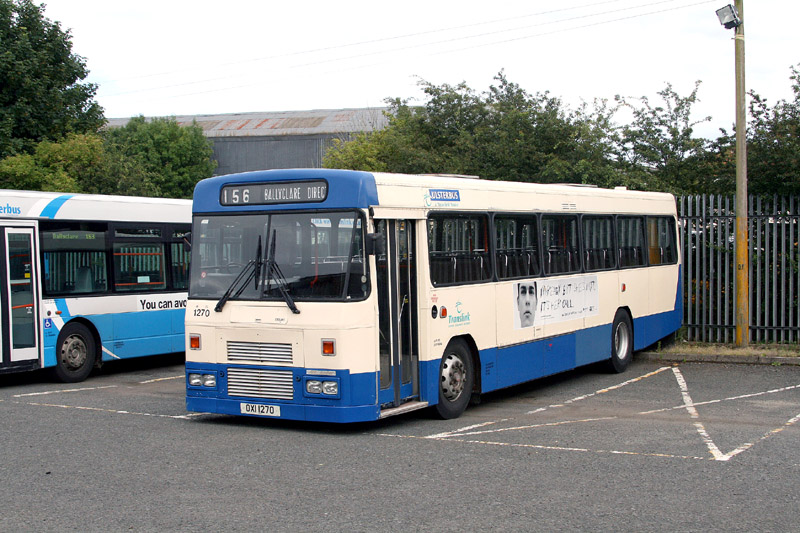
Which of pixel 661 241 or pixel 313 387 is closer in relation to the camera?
pixel 313 387

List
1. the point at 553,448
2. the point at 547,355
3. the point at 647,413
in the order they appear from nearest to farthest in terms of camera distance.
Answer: the point at 553,448 < the point at 647,413 < the point at 547,355

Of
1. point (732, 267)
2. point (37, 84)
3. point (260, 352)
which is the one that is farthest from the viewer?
point (37, 84)

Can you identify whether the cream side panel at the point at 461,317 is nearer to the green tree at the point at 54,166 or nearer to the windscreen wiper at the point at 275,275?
the windscreen wiper at the point at 275,275

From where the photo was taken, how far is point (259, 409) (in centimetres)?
995

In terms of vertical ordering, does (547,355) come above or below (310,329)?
below

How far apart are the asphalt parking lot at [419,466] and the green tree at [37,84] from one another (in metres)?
25.2

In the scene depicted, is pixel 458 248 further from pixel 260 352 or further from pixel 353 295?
pixel 260 352

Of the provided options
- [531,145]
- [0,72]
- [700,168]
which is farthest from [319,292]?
[0,72]

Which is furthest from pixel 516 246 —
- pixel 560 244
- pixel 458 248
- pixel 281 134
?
pixel 281 134

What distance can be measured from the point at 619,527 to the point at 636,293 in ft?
32.8

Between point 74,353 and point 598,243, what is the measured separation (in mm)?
8451

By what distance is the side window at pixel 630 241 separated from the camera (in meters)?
15.5

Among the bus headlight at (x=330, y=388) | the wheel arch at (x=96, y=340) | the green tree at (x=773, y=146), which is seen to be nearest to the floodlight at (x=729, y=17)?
the green tree at (x=773, y=146)

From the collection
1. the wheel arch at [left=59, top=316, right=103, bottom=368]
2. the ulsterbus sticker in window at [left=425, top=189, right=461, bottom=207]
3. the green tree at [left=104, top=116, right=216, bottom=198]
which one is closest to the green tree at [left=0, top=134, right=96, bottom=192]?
the wheel arch at [left=59, top=316, right=103, bottom=368]
